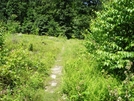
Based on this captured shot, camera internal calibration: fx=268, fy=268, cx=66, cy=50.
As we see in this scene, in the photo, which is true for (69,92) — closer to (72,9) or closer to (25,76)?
(25,76)

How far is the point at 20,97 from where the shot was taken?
833 cm

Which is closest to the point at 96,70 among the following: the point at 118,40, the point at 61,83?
the point at 118,40

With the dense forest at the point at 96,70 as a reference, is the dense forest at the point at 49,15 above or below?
below

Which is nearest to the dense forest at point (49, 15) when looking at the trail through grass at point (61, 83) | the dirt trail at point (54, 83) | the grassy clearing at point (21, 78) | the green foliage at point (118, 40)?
the dirt trail at point (54, 83)

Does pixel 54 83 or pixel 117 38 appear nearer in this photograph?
pixel 117 38

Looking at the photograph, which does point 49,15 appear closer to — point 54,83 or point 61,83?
point 54,83

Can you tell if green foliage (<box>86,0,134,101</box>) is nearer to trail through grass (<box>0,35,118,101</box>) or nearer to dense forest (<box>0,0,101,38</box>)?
trail through grass (<box>0,35,118,101</box>)

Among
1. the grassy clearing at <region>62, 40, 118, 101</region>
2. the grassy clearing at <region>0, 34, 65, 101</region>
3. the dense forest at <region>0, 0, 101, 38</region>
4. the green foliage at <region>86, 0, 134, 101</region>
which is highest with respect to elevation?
the green foliage at <region>86, 0, 134, 101</region>

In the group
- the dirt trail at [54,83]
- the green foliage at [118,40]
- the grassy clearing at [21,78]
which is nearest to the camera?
the green foliage at [118,40]

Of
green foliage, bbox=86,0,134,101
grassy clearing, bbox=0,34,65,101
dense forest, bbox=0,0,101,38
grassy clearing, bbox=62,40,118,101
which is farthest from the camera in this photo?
dense forest, bbox=0,0,101,38

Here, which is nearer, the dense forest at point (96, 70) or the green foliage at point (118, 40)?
the dense forest at point (96, 70)

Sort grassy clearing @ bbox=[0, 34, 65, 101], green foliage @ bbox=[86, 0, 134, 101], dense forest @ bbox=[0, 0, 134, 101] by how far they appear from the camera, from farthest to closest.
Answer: grassy clearing @ bbox=[0, 34, 65, 101], green foliage @ bbox=[86, 0, 134, 101], dense forest @ bbox=[0, 0, 134, 101]

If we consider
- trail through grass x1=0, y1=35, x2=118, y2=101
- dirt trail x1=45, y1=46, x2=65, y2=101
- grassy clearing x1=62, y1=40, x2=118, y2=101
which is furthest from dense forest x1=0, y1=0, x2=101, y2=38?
grassy clearing x1=62, y1=40, x2=118, y2=101

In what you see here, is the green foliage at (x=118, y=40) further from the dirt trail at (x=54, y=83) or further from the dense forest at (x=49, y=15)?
the dense forest at (x=49, y=15)
